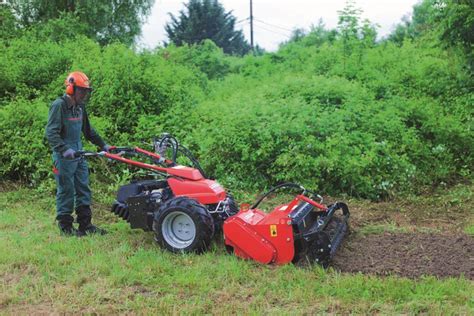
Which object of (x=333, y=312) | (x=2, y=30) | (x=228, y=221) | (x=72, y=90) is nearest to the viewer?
(x=333, y=312)

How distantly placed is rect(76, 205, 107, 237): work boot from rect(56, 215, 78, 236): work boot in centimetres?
8

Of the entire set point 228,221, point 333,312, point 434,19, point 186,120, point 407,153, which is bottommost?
point 333,312

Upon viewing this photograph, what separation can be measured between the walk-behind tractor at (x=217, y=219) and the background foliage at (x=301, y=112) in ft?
7.49

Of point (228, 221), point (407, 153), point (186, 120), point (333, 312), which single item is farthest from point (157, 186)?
point (407, 153)

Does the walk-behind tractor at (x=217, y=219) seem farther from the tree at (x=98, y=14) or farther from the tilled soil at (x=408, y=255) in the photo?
the tree at (x=98, y=14)

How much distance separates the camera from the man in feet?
18.9

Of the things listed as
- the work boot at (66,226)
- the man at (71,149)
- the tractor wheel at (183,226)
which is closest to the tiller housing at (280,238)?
the tractor wheel at (183,226)

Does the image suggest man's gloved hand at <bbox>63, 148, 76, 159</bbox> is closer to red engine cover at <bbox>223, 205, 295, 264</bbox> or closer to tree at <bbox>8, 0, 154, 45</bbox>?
red engine cover at <bbox>223, 205, 295, 264</bbox>

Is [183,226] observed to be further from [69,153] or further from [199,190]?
[69,153]

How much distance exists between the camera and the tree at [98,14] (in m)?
16.2

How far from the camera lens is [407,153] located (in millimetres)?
9039

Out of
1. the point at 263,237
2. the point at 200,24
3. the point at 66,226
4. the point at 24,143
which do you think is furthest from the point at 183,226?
the point at 200,24

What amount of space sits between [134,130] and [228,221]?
5.23m

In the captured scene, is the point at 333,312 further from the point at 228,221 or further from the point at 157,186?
the point at 157,186
